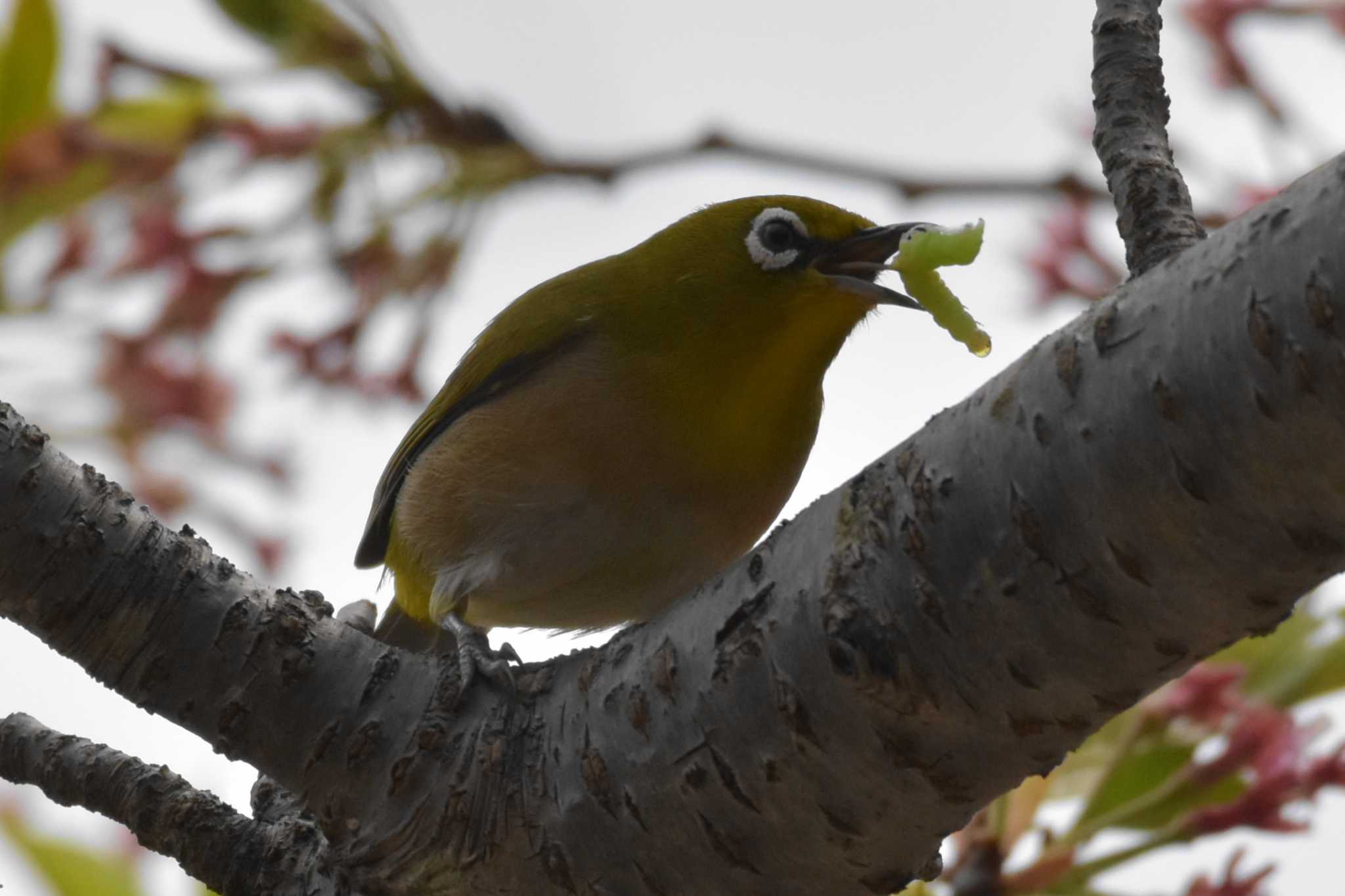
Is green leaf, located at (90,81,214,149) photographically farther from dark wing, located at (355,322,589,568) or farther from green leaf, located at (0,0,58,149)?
dark wing, located at (355,322,589,568)

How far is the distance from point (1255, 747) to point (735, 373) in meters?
1.64

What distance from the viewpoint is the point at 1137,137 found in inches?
87.7

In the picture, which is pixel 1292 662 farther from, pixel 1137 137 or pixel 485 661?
pixel 485 661

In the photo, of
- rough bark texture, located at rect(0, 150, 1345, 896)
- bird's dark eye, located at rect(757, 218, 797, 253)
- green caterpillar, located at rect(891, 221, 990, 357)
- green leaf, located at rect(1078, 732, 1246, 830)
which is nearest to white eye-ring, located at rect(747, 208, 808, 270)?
bird's dark eye, located at rect(757, 218, 797, 253)

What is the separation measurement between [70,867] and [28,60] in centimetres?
237

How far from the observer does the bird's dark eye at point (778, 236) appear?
4.24 metres

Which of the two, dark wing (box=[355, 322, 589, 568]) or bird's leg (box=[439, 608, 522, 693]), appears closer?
bird's leg (box=[439, 608, 522, 693])

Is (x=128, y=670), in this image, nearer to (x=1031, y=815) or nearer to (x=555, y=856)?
(x=555, y=856)

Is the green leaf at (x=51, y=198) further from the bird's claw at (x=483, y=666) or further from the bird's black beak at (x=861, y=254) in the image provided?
the bird's black beak at (x=861, y=254)

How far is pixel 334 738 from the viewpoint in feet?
8.53

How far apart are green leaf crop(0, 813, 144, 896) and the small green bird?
3.82ft

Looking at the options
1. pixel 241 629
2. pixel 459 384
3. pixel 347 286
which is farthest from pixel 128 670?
pixel 459 384

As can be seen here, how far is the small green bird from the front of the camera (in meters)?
3.92

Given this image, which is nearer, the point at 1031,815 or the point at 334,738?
the point at 334,738
